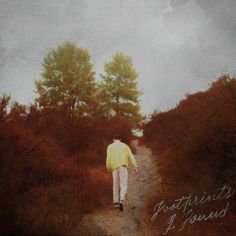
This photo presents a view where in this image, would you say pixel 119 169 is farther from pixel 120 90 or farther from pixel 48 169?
pixel 120 90

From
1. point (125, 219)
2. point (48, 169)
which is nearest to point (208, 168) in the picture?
point (125, 219)

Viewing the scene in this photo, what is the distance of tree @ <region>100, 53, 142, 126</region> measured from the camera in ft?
83.8

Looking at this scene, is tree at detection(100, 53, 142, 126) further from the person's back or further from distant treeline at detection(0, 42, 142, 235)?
the person's back

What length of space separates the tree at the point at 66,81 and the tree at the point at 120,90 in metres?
3.26

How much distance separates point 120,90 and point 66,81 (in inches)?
242

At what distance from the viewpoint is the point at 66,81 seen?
21.4m

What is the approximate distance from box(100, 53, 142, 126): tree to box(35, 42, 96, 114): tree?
3260 mm

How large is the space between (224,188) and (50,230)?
3.92m

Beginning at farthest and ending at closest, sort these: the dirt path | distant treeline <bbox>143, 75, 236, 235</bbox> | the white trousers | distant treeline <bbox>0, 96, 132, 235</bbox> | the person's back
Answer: the person's back < the white trousers < distant treeline <bbox>143, 75, 236, 235</bbox> < the dirt path < distant treeline <bbox>0, 96, 132, 235</bbox>

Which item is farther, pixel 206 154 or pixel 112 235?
pixel 206 154

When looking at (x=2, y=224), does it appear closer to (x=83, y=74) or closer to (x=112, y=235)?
(x=112, y=235)

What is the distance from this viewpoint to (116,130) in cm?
1486

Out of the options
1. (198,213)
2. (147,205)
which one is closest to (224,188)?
(198,213)

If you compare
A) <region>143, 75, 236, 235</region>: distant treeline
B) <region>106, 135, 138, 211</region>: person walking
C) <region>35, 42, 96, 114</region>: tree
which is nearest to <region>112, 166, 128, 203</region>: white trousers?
<region>106, 135, 138, 211</region>: person walking
